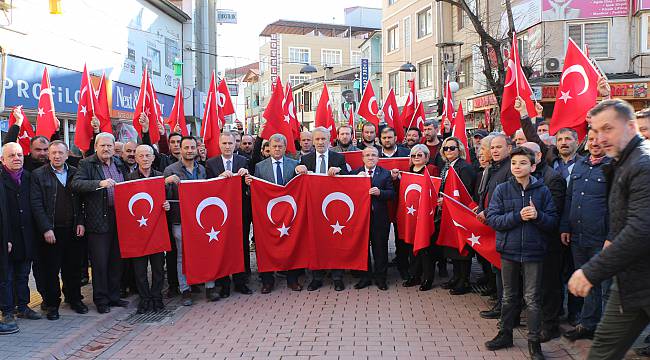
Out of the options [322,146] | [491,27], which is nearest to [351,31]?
[491,27]

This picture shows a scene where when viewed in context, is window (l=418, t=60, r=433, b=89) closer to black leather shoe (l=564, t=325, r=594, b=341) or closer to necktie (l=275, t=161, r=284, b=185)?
necktie (l=275, t=161, r=284, b=185)

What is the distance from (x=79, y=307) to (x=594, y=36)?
21346 millimetres

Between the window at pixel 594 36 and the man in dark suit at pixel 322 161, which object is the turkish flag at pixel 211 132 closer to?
the man in dark suit at pixel 322 161

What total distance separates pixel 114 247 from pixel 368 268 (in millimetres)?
3457

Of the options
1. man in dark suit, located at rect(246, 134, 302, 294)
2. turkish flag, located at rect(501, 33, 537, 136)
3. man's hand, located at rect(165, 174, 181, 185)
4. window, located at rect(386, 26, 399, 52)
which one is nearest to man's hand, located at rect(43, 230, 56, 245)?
man's hand, located at rect(165, 174, 181, 185)

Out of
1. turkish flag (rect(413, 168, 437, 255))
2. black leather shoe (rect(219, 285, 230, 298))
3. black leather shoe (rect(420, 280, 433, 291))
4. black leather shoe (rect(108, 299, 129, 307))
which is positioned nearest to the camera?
black leather shoe (rect(108, 299, 129, 307))

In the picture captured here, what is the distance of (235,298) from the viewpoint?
7.78m

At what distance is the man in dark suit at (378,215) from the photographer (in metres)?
8.04

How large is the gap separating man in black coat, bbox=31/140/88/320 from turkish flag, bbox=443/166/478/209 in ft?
14.8

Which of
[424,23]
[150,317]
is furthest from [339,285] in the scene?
[424,23]

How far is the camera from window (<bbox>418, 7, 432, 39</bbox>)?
3372 centimetres

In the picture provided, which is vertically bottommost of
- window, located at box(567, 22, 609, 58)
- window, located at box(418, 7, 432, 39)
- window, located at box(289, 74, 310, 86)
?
window, located at box(567, 22, 609, 58)

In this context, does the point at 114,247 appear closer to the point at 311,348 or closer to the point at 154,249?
the point at 154,249

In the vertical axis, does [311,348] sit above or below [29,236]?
below
